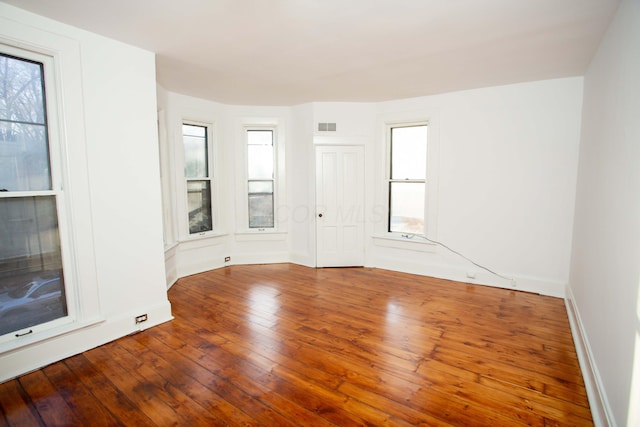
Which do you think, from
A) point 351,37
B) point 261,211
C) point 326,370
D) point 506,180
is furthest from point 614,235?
point 261,211

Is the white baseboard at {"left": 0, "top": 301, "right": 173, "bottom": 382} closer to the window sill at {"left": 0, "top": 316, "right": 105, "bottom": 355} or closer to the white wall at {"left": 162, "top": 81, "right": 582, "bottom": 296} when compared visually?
the window sill at {"left": 0, "top": 316, "right": 105, "bottom": 355}

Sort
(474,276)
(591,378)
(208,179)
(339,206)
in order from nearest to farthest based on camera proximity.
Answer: (591,378) → (474,276) → (208,179) → (339,206)

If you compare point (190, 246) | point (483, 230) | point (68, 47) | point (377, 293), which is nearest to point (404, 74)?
point (483, 230)

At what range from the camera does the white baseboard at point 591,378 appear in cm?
177

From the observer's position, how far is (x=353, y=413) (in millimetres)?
1960

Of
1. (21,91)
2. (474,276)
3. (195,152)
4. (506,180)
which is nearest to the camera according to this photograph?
(21,91)

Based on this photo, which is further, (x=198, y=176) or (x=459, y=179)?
(x=198, y=176)

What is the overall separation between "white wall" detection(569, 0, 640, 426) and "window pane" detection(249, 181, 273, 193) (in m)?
4.27

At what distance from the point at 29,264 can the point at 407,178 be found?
180 inches

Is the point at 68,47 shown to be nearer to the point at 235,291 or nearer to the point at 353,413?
the point at 235,291

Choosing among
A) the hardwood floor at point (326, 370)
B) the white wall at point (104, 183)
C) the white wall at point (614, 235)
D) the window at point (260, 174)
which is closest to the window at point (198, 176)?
the window at point (260, 174)

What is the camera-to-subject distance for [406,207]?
5.04 meters

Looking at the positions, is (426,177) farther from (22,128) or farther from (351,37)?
(22,128)

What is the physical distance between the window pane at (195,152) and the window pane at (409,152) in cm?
305
